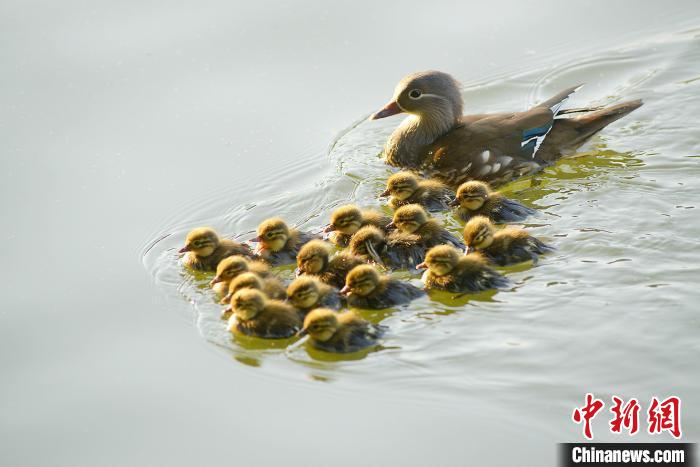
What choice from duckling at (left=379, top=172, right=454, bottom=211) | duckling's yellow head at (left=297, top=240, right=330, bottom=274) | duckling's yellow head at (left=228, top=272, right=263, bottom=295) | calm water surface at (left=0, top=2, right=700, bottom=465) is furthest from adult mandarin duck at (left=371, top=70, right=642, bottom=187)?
duckling's yellow head at (left=228, top=272, right=263, bottom=295)

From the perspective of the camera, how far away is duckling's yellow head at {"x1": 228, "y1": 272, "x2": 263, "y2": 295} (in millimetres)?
5168

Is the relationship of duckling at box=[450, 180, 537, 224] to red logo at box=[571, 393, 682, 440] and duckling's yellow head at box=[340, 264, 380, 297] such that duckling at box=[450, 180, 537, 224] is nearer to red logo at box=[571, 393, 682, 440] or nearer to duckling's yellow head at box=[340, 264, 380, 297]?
duckling's yellow head at box=[340, 264, 380, 297]

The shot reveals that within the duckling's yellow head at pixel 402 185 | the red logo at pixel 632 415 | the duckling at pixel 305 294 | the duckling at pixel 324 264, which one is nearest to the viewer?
the red logo at pixel 632 415

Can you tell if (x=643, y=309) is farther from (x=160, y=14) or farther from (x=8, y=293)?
(x=160, y=14)

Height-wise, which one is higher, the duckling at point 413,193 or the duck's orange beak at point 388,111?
the duck's orange beak at point 388,111

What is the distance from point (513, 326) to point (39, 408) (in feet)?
7.13

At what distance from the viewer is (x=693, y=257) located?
535cm

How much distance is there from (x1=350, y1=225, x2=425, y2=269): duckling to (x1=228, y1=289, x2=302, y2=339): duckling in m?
0.70

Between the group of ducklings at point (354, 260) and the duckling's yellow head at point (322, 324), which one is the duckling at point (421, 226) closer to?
the group of ducklings at point (354, 260)

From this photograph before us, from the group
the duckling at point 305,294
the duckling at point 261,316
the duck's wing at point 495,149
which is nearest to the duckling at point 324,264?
the duckling at point 305,294

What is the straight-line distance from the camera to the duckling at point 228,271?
17.7 feet

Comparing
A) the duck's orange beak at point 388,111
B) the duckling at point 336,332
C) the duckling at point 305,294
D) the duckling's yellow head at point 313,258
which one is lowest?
the duckling at point 336,332

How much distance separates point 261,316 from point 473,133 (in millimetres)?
2236

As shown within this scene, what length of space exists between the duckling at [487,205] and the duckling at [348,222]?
46 cm
